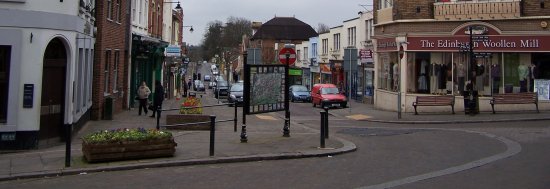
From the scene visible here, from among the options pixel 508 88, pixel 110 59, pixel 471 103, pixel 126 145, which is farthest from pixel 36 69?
pixel 508 88

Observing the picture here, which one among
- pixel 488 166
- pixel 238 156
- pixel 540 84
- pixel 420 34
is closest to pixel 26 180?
pixel 238 156

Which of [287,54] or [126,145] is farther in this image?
[287,54]

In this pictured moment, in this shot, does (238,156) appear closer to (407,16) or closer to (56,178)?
(56,178)

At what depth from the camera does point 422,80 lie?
26391 mm

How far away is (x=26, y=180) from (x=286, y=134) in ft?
23.0

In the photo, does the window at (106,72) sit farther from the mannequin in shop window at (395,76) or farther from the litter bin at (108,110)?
the mannequin in shop window at (395,76)

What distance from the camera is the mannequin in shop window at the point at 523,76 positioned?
24.8m

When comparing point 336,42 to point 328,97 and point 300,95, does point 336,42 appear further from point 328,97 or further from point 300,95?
point 328,97

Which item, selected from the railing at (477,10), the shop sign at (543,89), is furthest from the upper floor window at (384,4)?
the shop sign at (543,89)

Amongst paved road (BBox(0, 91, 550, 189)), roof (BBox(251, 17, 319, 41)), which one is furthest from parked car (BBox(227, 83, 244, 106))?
roof (BBox(251, 17, 319, 41))

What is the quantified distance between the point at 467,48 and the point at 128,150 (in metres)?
17.9

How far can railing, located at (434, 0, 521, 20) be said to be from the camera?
2441 cm

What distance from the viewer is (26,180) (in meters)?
9.88

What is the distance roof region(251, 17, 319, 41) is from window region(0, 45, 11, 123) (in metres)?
72.7
